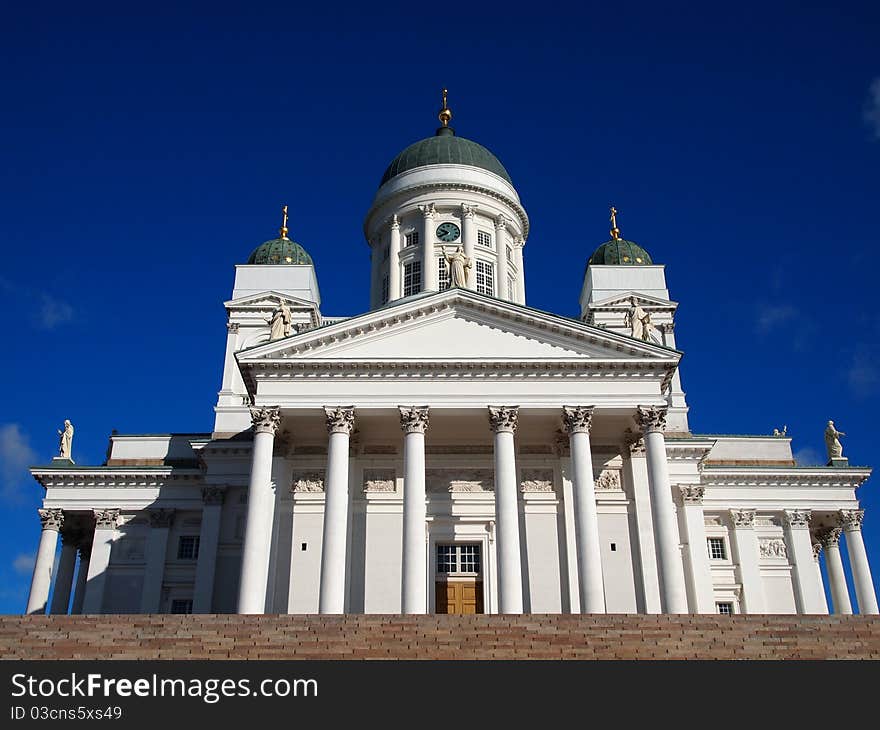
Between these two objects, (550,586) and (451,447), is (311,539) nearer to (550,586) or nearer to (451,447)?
(451,447)

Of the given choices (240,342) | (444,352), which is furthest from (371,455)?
(240,342)

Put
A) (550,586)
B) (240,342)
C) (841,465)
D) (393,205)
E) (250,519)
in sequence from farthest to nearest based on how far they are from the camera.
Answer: (393,205) → (240,342) → (841,465) → (550,586) → (250,519)

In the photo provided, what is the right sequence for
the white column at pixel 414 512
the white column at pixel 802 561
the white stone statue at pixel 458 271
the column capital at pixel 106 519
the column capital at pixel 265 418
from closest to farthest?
the white column at pixel 414 512
the column capital at pixel 265 418
the white stone statue at pixel 458 271
the white column at pixel 802 561
the column capital at pixel 106 519

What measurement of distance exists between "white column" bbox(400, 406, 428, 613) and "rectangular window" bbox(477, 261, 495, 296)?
1484cm

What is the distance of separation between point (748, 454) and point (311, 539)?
19.4 metres

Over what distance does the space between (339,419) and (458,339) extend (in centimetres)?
449

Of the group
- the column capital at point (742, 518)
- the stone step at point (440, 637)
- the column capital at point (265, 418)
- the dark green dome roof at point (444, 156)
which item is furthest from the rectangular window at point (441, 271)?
the stone step at point (440, 637)

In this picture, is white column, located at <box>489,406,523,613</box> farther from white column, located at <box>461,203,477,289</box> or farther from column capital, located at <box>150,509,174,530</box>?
column capital, located at <box>150,509,174,530</box>

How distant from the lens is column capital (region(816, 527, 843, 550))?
1458 inches

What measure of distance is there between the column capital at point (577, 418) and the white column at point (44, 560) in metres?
21.5

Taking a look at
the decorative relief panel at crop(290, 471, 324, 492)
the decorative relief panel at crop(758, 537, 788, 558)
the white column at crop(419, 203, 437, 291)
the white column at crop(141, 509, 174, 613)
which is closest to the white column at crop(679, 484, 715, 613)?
the decorative relief panel at crop(758, 537, 788, 558)

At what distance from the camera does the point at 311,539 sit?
28469mm

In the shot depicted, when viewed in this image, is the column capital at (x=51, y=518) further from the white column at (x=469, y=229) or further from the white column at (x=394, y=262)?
the white column at (x=469, y=229)

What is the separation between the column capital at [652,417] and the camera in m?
26.7
